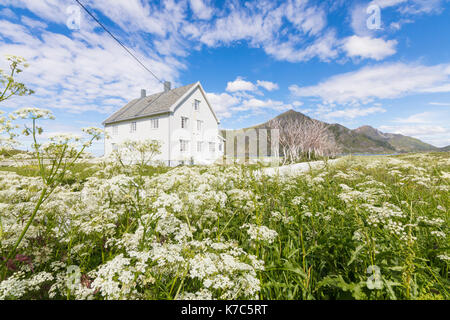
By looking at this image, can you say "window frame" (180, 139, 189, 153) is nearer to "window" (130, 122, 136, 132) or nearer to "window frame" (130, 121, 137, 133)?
"window frame" (130, 121, 137, 133)

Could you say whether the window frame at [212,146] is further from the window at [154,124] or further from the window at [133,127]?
the window at [133,127]

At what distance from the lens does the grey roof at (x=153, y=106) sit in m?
26.7

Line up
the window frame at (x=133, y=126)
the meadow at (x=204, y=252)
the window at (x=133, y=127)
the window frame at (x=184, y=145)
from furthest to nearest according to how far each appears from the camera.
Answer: the window at (x=133, y=127) → the window frame at (x=133, y=126) → the window frame at (x=184, y=145) → the meadow at (x=204, y=252)

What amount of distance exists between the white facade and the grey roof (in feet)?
2.21

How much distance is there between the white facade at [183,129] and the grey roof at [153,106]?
0.67 m

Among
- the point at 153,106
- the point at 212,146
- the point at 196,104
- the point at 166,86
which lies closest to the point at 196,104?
the point at 196,104

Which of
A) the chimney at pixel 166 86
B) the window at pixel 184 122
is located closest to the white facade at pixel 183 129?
the window at pixel 184 122

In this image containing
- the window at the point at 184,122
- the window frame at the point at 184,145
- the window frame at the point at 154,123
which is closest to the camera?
the window frame at the point at 154,123

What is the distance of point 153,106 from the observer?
Result: 2844 centimetres

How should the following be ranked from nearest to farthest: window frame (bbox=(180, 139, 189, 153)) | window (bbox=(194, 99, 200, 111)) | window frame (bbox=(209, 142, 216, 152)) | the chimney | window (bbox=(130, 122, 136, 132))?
window frame (bbox=(180, 139, 189, 153))
window (bbox=(130, 122, 136, 132))
window (bbox=(194, 99, 200, 111))
the chimney
window frame (bbox=(209, 142, 216, 152))

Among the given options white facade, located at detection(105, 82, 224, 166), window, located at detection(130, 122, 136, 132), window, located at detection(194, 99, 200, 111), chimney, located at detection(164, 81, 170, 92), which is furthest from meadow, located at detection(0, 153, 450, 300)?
chimney, located at detection(164, 81, 170, 92)

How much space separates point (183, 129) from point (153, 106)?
20.7 feet

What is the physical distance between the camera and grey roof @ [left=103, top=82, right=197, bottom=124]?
26727 mm

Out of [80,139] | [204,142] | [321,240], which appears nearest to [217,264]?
[321,240]
